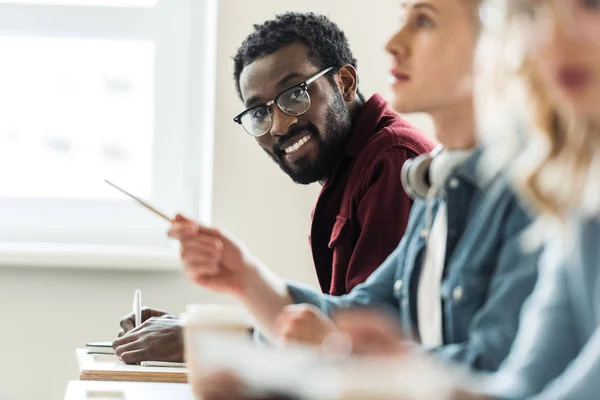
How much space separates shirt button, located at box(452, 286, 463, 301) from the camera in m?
1.32

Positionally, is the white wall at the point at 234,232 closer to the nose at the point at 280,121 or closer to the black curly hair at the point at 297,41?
the black curly hair at the point at 297,41

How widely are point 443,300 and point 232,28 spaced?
2255mm

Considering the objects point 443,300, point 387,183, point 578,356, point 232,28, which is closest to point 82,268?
point 232,28

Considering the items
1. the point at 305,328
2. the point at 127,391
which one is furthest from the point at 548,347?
the point at 127,391

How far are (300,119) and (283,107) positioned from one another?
5 cm

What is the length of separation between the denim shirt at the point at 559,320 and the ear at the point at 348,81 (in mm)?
1586

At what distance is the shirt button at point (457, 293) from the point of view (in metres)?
1.32

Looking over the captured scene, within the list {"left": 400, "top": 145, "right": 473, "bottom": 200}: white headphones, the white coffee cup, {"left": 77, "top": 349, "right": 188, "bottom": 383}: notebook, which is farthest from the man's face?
the white coffee cup

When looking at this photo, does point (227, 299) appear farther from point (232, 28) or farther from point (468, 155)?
point (468, 155)

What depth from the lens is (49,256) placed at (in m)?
3.51

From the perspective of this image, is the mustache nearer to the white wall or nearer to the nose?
the nose

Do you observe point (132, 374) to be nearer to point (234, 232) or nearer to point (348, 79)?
point (348, 79)

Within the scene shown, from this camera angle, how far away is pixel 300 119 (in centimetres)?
254

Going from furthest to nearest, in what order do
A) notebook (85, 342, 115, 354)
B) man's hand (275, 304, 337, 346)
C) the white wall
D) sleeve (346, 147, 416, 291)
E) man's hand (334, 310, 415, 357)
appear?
the white wall → notebook (85, 342, 115, 354) → sleeve (346, 147, 416, 291) → man's hand (275, 304, 337, 346) → man's hand (334, 310, 415, 357)
